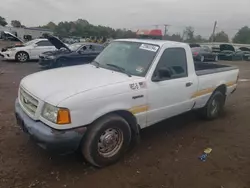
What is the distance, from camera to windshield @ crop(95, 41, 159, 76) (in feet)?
13.7

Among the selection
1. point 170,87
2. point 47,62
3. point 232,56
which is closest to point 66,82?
point 170,87

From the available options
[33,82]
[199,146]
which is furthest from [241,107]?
[33,82]

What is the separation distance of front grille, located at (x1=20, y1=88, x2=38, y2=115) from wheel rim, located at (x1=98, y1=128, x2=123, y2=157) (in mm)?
974

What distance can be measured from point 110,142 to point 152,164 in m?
0.72

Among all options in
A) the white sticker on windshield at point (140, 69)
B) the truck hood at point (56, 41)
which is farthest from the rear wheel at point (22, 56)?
the white sticker on windshield at point (140, 69)

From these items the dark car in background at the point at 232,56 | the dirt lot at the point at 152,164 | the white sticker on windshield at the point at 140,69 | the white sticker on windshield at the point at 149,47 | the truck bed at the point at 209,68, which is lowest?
the dark car in background at the point at 232,56

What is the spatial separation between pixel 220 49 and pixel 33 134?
29302 millimetres

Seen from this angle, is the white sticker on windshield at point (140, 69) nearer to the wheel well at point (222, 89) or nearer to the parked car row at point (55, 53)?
the wheel well at point (222, 89)

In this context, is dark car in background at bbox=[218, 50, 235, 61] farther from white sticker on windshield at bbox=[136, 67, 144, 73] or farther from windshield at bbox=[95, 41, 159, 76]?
white sticker on windshield at bbox=[136, 67, 144, 73]

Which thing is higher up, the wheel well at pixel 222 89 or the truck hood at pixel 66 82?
the truck hood at pixel 66 82

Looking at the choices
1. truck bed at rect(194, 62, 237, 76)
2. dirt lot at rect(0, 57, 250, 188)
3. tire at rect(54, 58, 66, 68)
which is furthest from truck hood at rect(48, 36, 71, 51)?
truck bed at rect(194, 62, 237, 76)

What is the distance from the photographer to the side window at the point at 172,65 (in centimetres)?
412

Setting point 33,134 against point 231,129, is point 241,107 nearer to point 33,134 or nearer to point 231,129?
point 231,129

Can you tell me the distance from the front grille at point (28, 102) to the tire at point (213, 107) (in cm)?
367
